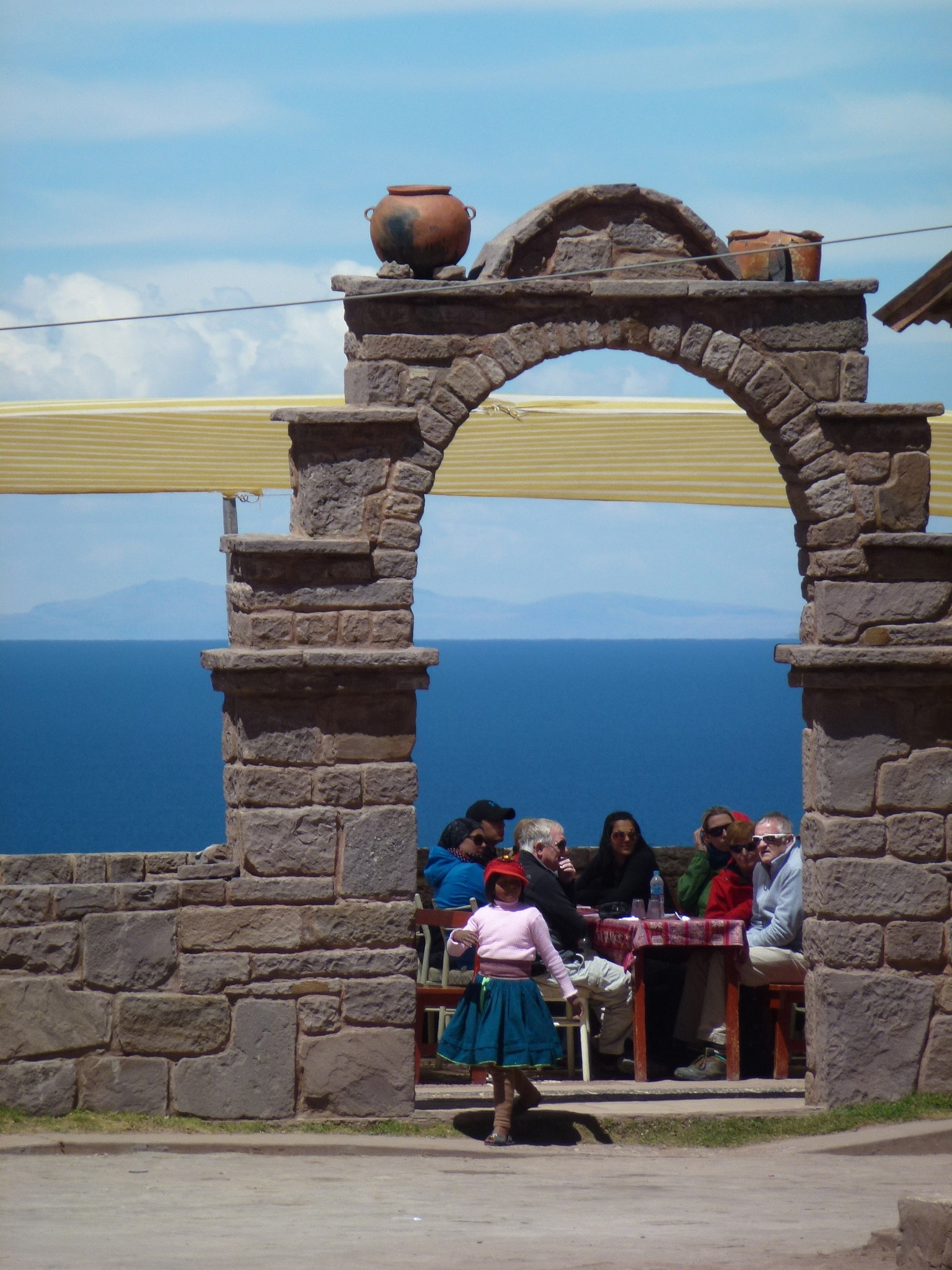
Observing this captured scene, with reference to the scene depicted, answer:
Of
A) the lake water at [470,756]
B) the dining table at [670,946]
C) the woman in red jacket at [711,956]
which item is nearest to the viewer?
the dining table at [670,946]

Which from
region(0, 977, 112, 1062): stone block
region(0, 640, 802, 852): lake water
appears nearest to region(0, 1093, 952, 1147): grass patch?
region(0, 977, 112, 1062): stone block

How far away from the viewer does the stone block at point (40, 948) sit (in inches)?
255

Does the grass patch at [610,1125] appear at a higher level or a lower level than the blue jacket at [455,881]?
lower

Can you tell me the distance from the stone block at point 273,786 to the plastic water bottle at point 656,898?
195 cm

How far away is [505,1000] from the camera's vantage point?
21.5 ft

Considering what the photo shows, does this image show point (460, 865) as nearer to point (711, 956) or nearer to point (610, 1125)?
point (711, 956)

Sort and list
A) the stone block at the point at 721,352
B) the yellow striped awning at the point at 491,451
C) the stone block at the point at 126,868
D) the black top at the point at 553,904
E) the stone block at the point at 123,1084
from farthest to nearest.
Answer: the yellow striped awning at the point at 491,451 → the black top at the point at 553,904 → the stone block at the point at 126,868 → the stone block at the point at 721,352 → the stone block at the point at 123,1084

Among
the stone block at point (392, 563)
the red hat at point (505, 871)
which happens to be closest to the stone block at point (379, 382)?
the stone block at point (392, 563)

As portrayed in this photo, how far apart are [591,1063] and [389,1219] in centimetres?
279

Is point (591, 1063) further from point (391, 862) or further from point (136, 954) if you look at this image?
point (136, 954)

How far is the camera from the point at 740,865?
8281 mm

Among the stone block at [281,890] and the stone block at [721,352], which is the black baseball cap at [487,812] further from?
the stone block at [721,352]

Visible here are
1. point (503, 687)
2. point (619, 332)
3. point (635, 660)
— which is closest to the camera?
point (619, 332)

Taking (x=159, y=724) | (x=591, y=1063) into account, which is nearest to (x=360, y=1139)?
(x=591, y=1063)
